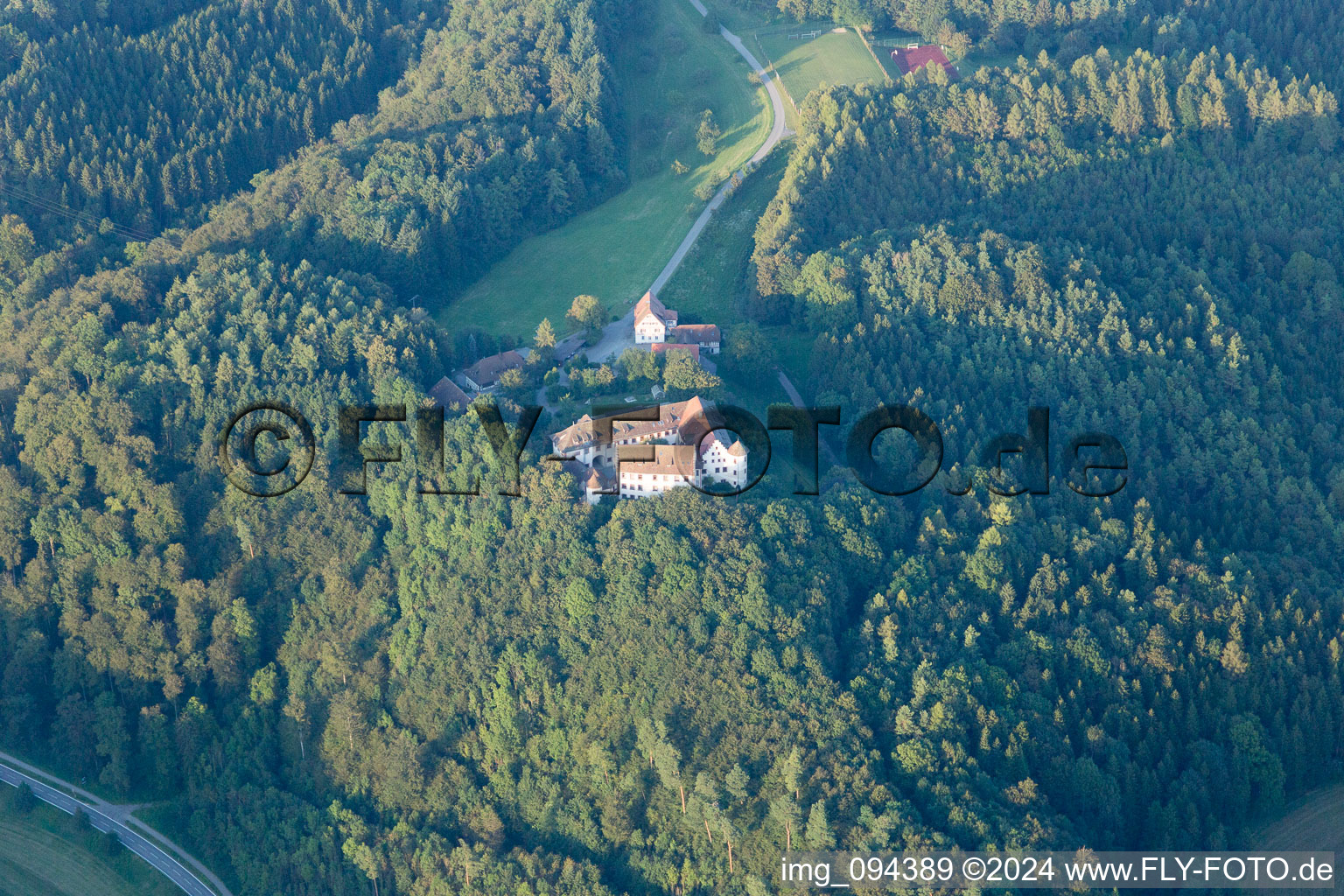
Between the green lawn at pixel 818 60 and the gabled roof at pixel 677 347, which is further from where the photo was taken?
the green lawn at pixel 818 60

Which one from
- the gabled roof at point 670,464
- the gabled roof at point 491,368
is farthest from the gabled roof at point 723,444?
the gabled roof at point 491,368

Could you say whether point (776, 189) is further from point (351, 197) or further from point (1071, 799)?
point (1071, 799)

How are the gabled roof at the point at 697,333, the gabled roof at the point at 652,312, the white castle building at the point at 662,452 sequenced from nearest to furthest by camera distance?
the white castle building at the point at 662,452, the gabled roof at the point at 697,333, the gabled roof at the point at 652,312

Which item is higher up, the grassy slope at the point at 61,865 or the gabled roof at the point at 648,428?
the gabled roof at the point at 648,428

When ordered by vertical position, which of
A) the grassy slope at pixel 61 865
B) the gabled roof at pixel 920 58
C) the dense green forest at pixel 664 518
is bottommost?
the grassy slope at pixel 61 865

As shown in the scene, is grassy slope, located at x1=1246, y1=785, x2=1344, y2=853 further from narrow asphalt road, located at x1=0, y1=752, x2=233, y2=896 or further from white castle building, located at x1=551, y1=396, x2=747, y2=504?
narrow asphalt road, located at x1=0, y1=752, x2=233, y2=896

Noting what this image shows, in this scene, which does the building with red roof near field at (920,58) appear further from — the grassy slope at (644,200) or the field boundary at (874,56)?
the grassy slope at (644,200)
